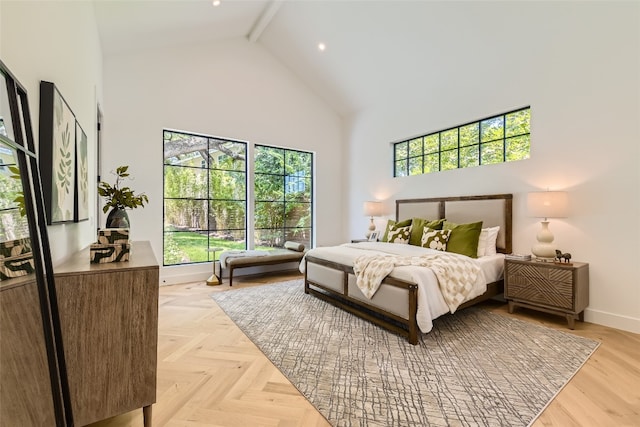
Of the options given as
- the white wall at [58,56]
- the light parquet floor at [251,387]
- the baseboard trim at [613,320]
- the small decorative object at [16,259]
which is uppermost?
the white wall at [58,56]

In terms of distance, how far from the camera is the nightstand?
2742 millimetres

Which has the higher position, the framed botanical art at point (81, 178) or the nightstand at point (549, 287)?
the framed botanical art at point (81, 178)

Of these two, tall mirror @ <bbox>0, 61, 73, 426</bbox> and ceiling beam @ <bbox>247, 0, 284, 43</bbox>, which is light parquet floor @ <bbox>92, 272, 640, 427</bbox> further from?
ceiling beam @ <bbox>247, 0, 284, 43</bbox>

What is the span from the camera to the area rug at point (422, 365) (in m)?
1.63

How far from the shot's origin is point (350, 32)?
14.1ft

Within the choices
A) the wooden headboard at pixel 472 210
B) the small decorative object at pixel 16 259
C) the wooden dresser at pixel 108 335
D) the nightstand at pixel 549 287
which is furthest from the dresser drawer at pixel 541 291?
the small decorative object at pixel 16 259

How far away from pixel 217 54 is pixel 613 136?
5.31m

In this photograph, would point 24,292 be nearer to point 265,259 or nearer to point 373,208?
point 265,259

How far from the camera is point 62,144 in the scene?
1749 millimetres

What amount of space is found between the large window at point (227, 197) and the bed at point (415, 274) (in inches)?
70.1

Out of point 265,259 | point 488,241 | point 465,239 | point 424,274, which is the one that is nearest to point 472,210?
point 488,241

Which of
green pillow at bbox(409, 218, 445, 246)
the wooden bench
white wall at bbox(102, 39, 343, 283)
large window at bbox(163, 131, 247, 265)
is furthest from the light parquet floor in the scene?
white wall at bbox(102, 39, 343, 283)

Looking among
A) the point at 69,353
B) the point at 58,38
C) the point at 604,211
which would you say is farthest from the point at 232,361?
the point at 604,211

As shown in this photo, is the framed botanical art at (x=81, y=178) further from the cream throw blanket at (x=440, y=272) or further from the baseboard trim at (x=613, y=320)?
the baseboard trim at (x=613, y=320)
